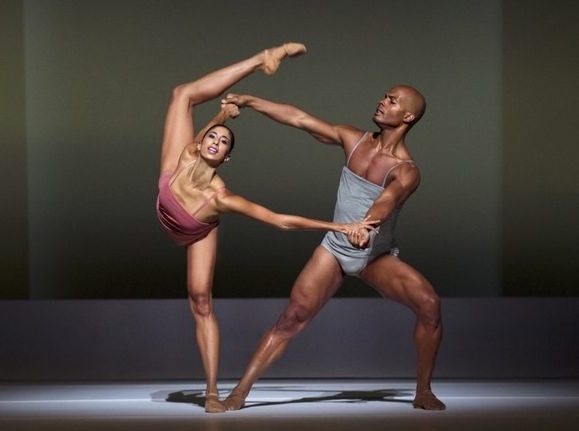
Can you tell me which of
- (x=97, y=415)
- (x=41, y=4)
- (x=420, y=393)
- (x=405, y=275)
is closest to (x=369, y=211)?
(x=405, y=275)

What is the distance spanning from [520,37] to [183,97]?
2481mm

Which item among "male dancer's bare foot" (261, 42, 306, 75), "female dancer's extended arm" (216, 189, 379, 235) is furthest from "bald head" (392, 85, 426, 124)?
"female dancer's extended arm" (216, 189, 379, 235)

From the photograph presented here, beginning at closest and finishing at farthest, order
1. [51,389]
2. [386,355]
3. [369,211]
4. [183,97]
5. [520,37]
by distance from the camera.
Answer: [369,211] → [183,97] → [51,389] → [386,355] → [520,37]

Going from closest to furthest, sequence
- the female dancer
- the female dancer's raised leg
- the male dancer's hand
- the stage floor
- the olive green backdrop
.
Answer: the stage floor, the male dancer's hand, the female dancer, the female dancer's raised leg, the olive green backdrop

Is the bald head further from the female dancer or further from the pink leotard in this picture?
the pink leotard

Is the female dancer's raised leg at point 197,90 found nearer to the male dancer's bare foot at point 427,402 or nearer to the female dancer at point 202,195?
the female dancer at point 202,195

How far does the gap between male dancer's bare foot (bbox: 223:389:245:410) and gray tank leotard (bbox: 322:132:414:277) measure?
0.65 metres

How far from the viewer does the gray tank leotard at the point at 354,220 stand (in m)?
6.16

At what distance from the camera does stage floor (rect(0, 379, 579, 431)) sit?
5.66 metres

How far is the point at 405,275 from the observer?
20.1 feet

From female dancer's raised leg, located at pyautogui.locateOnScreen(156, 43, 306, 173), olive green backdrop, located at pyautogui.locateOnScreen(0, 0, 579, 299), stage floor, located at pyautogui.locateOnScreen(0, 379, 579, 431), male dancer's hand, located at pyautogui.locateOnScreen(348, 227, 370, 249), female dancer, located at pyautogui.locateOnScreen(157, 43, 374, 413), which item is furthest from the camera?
olive green backdrop, located at pyautogui.locateOnScreen(0, 0, 579, 299)

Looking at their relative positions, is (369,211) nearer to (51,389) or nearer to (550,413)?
(550,413)

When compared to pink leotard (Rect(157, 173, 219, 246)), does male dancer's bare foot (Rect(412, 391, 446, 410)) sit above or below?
below

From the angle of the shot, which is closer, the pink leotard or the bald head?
the pink leotard
